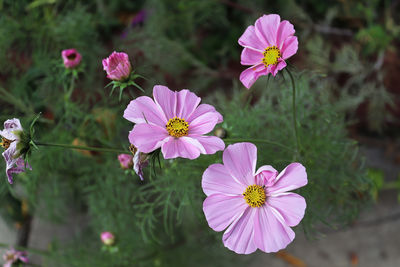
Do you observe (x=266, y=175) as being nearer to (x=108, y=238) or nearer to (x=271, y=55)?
(x=271, y=55)

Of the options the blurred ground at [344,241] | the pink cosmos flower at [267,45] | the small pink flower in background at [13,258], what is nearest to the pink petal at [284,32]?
the pink cosmos flower at [267,45]

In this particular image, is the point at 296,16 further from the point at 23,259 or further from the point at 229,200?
the point at 23,259

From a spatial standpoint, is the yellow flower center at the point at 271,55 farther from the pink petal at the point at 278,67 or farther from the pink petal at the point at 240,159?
the pink petal at the point at 240,159

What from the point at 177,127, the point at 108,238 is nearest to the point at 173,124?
the point at 177,127

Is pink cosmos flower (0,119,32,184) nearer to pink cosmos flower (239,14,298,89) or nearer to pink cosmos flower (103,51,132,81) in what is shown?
pink cosmos flower (103,51,132,81)

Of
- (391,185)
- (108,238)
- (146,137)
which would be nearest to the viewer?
(146,137)

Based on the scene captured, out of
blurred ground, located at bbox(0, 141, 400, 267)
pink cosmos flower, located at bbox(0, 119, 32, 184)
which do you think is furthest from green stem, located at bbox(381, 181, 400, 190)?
pink cosmos flower, located at bbox(0, 119, 32, 184)
